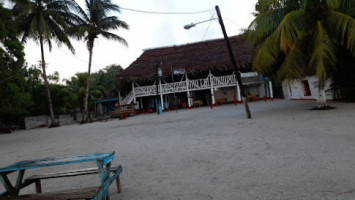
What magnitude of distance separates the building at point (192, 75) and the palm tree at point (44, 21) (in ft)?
21.5

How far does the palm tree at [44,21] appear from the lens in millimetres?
17875

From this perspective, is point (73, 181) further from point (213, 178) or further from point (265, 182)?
point (265, 182)

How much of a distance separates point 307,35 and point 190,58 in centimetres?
1508

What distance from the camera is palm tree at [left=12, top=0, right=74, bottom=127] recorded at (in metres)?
17.9

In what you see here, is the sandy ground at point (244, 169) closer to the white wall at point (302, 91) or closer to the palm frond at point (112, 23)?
the white wall at point (302, 91)

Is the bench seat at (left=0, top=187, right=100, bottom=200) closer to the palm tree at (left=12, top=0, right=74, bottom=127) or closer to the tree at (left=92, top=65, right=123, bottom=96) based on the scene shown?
the palm tree at (left=12, top=0, right=74, bottom=127)

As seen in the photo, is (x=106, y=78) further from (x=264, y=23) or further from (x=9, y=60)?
(x=264, y=23)

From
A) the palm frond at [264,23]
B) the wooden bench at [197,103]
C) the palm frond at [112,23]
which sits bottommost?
the wooden bench at [197,103]

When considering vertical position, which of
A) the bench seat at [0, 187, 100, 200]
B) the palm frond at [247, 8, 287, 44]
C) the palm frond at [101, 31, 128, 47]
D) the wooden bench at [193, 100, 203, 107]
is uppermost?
the palm frond at [101, 31, 128, 47]

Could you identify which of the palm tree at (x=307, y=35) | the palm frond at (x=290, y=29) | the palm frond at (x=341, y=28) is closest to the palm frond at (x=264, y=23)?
the palm tree at (x=307, y=35)

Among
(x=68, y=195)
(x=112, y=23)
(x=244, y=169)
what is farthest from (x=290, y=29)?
(x=112, y=23)

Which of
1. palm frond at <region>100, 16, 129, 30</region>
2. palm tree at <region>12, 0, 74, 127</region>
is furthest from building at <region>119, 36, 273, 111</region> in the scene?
palm tree at <region>12, 0, 74, 127</region>

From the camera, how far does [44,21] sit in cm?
1788

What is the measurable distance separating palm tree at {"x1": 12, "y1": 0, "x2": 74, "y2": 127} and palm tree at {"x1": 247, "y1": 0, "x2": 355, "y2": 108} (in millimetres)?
15565
